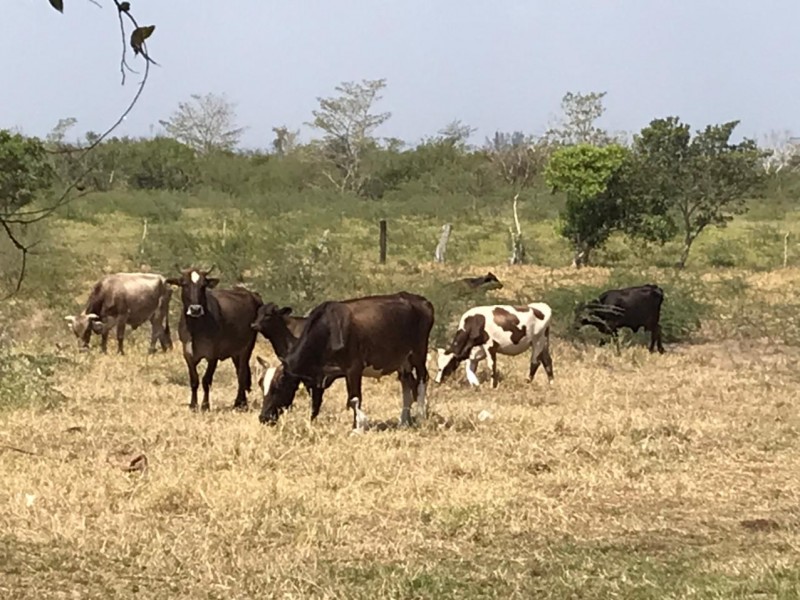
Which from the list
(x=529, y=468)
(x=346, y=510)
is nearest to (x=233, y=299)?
(x=529, y=468)

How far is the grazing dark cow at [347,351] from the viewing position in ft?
39.4

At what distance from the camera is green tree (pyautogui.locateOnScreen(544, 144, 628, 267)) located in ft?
112

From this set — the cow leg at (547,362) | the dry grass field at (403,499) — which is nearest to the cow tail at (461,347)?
the cow leg at (547,362)

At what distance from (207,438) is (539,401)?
5.06 meters

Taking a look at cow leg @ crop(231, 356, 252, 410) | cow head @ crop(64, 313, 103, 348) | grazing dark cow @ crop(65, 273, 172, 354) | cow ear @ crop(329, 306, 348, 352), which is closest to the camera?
cow ear @ crop(329, 306, 348, 352)

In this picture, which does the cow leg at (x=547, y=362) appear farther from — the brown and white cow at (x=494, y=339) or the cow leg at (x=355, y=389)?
the cow leg at (x=355, y=389)

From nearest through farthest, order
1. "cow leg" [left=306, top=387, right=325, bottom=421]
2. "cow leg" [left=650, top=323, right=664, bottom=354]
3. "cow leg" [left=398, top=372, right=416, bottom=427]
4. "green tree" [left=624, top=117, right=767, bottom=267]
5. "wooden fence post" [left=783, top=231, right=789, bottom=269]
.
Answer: "cow leg" [left=306, top=387, right=325, bottom=421] < "cow leg" [left=398, top=372, right=416, bottom=427] < "cow leg" [left=650, top=323, right=664, bottom=354] < "green tree" [left=624, top=117, right=767, bottom=267] < "wooden fence post" [left=783, top=231, right=789, bottom=269]

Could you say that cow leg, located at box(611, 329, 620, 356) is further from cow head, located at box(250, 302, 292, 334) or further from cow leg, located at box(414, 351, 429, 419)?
cow head, located at box(250, 302, 292, 334)

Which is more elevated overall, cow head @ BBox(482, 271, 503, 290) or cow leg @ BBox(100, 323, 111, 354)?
cow head @ BBox(482, 271, 503, 290)

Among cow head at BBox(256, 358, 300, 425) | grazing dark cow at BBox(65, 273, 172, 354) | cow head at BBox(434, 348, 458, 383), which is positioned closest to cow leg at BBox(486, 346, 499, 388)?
cow head at BBox(434, 348, 458, 383)

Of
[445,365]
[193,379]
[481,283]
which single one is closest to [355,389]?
[193,379]

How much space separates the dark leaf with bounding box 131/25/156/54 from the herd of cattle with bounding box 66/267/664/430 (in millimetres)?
8700

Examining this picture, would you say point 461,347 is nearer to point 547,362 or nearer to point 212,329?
point 547,362

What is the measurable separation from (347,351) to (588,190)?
2313cm
